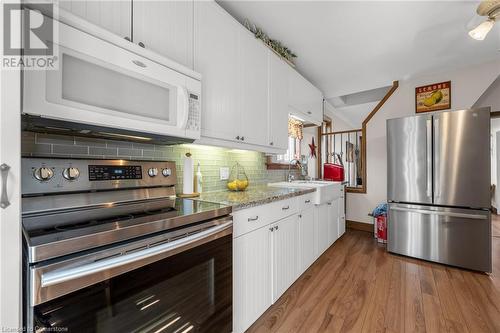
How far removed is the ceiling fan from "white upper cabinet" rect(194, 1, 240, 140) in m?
1.92

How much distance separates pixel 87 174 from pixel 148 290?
2.16 feet

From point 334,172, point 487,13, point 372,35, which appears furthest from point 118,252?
point 334,172

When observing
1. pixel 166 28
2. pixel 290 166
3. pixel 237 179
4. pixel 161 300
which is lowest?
pixel 161 300

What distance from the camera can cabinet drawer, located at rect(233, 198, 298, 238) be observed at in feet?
4.34

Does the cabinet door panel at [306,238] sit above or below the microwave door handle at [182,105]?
below

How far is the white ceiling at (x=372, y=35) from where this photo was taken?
1841mm

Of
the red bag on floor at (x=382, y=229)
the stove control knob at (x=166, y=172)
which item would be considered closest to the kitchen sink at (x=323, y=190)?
the red bag on floor at (x=382, y=229)

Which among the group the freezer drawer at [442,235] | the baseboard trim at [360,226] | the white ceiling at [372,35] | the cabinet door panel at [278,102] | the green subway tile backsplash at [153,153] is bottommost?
the baseboard trim at [360,226]

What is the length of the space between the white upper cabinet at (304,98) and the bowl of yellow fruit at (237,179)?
1.05 m

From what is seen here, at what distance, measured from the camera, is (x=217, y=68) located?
1.60 m

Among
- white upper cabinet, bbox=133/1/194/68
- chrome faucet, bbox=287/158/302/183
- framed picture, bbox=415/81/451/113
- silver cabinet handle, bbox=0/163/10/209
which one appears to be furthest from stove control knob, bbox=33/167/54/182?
framed picture, bbox=415/81/451/113

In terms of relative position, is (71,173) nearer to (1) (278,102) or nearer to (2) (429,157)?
(1) (278,102)

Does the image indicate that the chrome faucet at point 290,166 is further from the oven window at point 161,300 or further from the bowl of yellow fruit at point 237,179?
the oven window at point 161,300

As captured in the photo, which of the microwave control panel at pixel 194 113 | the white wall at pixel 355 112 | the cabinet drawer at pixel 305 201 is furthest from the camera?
the white wall at pixel 355 112
